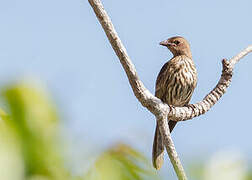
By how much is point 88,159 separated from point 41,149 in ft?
0.47

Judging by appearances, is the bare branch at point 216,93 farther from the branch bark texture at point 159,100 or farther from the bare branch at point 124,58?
the bare branch at point 124,58

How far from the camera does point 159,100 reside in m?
3.97

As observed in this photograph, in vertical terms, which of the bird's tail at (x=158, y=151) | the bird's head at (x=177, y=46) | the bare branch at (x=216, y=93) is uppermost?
the bird's head at (x=177, y=46)

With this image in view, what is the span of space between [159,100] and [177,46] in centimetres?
282

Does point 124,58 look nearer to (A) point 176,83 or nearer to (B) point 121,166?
(B) point 121,166

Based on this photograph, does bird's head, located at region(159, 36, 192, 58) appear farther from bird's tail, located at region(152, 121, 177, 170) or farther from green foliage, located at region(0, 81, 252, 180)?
green foliage, located at region(0, 81, 252, 180)

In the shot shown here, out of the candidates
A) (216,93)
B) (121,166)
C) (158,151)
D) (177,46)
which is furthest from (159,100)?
(177,46)

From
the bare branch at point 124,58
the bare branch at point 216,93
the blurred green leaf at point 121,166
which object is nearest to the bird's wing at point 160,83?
the bare branch at point 216,93

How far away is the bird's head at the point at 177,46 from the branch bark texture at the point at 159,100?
1.77m

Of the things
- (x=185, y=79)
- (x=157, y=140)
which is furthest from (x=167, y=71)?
(x=157, y=140)

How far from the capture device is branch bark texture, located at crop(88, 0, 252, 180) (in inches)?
135

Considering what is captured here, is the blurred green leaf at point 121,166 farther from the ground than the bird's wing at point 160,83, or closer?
farther from the ground

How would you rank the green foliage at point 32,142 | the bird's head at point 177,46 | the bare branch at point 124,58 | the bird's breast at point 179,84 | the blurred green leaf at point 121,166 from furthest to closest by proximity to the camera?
the bird's head at point 177,46 < the bird's breast at point 179,84 < the bare branch at point 124,58 < the blurred green leaf at point 121,166 < the green foliage at point 32,142

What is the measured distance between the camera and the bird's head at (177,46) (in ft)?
21.7
